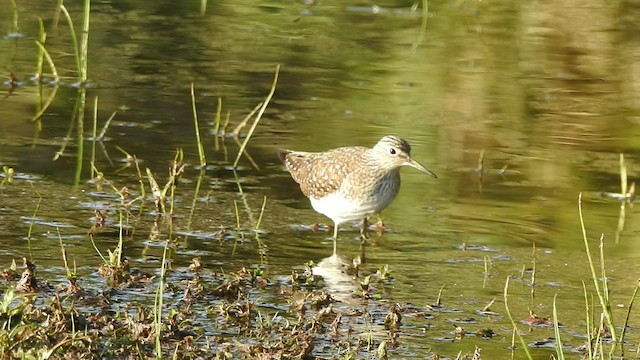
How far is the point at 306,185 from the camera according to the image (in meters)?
8.60

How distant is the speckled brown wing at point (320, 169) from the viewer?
Answer: 8.42 metres

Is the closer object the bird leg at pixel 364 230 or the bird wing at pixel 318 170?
the bird leg at pixel 364 230

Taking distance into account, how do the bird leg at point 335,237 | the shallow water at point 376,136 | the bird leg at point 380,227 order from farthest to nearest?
the bird leg at point 380,227
the bird leg at point 335,237
the shallow water at point 376,136

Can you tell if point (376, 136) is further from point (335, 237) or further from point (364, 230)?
point (335, 237)

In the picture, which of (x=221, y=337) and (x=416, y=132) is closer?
(x=221, y=337)

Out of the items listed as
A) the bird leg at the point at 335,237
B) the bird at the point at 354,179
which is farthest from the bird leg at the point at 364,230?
the bird leg at the point at 335,237

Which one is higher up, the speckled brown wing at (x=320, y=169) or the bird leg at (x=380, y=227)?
the speckled brown wing at (x=320, y=169)

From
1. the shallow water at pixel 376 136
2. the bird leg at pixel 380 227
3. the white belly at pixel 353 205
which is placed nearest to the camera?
the shallow water at pixel 376 136

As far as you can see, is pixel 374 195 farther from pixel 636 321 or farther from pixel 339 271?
pixel 636 321

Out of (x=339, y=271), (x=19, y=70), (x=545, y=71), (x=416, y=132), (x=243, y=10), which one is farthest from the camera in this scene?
(x=243, y=10)

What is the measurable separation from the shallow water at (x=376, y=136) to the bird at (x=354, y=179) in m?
0.20

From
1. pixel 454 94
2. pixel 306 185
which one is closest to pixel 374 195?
pixel 306 185

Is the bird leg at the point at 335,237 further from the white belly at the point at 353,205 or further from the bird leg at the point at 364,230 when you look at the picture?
the bird leg at the point at 364,230

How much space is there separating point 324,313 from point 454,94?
6.14m
